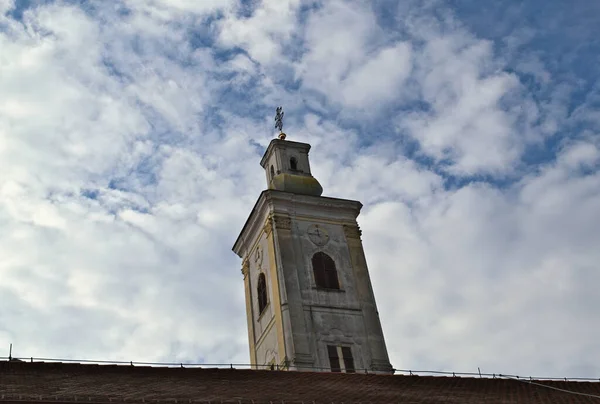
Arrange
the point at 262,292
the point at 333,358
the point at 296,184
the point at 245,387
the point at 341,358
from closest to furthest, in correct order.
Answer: the point at 245,387 → the point at 333,358 → the point at 341,358 → the point at 262,292 → the point at 296,184

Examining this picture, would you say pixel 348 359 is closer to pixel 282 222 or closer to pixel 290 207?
pixel 282 222

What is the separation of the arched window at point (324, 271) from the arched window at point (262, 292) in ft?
8.21

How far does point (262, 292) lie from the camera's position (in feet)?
121

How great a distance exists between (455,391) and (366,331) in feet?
34.8

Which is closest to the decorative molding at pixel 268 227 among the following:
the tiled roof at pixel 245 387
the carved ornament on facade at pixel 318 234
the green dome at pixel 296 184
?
the carved ornament on facade at pixel 318 234

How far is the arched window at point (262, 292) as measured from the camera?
36344 millimetres

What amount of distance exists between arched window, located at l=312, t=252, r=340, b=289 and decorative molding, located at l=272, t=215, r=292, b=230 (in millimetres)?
1831

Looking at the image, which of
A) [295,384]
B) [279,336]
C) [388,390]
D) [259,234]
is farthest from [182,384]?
[259,234]

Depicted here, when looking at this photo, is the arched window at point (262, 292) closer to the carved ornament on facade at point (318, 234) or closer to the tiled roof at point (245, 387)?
the carved ornament on facade at point (318, 234)

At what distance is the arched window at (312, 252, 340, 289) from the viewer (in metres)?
35.2

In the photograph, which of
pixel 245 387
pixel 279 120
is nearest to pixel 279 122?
pixel 279 120

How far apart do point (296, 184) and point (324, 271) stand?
206 inches

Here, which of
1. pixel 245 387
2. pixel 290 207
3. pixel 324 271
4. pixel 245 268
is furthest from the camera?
pixel 245 268

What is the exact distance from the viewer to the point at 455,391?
23609mm
